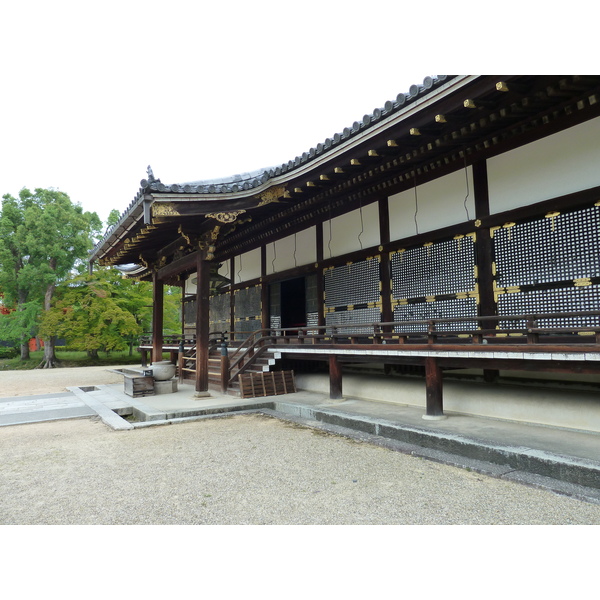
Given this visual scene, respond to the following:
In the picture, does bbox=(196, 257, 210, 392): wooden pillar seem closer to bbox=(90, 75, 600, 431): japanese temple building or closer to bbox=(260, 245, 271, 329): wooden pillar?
bbox=(90, 75, 600, 431): japanese temple building

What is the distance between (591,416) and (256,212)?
7.63m

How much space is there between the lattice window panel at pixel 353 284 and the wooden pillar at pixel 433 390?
8.07 ft

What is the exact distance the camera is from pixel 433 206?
7586mm

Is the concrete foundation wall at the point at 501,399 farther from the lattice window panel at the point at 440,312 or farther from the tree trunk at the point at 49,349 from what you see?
the tree trunk at the point at 49,349

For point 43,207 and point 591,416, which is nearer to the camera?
point 591,416

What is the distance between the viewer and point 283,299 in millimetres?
12039

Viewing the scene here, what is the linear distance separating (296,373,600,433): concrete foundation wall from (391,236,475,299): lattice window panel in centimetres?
161

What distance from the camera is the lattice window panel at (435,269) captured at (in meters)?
6.94

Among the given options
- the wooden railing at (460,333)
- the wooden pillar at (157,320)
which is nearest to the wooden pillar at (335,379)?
the wooden railing at (460,333)

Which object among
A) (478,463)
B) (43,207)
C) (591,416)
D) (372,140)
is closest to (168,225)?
(372,140)

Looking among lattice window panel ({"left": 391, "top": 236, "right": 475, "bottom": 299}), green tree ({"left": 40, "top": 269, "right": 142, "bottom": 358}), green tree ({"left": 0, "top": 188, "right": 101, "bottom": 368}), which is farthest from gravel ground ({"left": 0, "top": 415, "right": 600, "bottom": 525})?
green tree ({"left": 0, "top": 188, "right": 101, "bottom": 368})

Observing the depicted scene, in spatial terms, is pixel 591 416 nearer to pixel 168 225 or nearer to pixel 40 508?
pixel 40 508

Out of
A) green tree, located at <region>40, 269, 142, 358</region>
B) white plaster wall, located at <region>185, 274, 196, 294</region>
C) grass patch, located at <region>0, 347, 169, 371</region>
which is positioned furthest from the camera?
grass patch, located at <region>0, 347, 169, 371</region>

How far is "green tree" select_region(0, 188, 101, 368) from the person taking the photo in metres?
24.5
